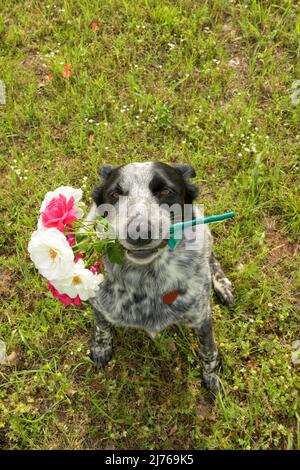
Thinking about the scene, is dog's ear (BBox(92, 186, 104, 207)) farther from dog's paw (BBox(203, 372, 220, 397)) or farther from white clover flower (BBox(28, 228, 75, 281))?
dog's paw (BBox(203, 372, 220, 397))

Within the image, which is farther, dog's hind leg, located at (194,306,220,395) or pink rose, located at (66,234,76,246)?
dog's hind leg, located at (194,306,220,395)

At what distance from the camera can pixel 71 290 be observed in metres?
2.40

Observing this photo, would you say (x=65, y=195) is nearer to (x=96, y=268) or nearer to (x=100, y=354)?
(x=96, y=268)

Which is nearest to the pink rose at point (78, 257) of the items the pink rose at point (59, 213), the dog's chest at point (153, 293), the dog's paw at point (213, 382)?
the pink rose at point (59, 213)

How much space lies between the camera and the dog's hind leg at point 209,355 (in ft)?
11.1

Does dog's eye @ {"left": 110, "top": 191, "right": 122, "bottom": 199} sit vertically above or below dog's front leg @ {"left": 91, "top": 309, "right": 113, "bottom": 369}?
above

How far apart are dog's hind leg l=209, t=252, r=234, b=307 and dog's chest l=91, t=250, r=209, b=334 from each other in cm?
76

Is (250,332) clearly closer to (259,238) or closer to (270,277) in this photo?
(270,277)

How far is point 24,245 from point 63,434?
164cm

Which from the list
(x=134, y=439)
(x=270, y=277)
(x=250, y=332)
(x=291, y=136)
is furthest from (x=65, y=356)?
(x=291, y=136)

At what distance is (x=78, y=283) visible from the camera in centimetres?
238

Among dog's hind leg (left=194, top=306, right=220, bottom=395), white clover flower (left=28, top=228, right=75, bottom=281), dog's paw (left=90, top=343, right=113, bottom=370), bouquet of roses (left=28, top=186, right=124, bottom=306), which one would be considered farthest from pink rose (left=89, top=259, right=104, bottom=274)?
dog's paw (left=90, top=343, right=113, bottom=370)

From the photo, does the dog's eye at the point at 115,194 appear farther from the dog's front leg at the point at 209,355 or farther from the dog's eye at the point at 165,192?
the dog's front leg at the point at 209,355

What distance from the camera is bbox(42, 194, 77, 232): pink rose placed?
2367 millimetres
